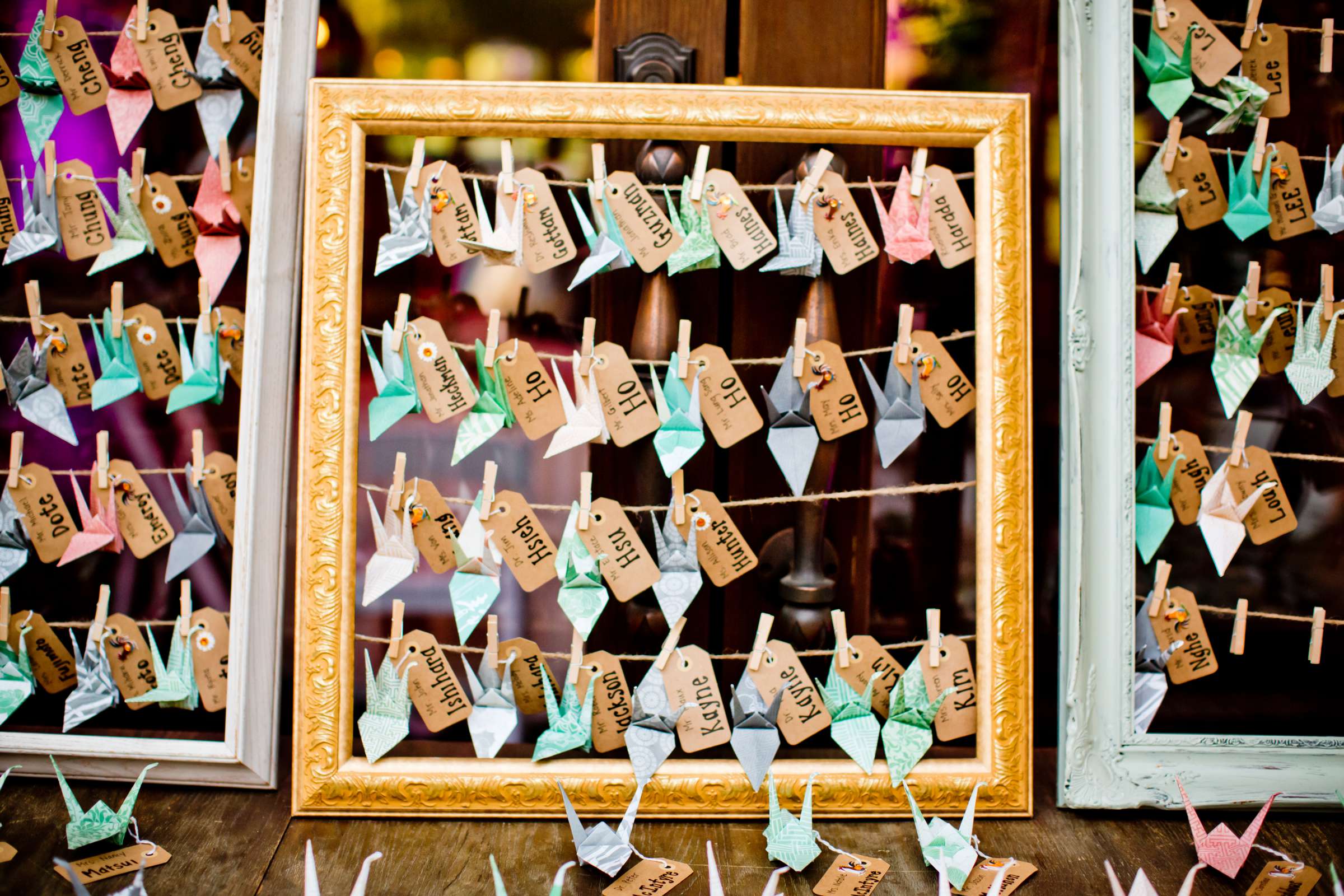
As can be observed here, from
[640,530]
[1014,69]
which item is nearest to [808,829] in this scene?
[640,530]

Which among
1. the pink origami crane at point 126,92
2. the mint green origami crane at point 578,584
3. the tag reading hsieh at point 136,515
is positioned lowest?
the mint green origami crane at point 578,584

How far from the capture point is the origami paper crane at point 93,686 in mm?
902

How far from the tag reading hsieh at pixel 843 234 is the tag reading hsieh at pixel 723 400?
5.8 inches

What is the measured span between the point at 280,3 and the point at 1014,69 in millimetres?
758

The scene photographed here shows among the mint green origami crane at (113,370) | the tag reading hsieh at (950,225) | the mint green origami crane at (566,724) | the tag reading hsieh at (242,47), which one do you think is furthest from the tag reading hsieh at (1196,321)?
the mint green origami crane at (113,370)

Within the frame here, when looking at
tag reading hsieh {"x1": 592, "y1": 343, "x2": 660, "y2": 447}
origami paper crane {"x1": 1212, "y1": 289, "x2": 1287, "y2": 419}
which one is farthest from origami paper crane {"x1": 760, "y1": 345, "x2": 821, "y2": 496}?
origami paper crane {"x1": 1212, "y1": 289, "x2": 1287, "y2": 419}

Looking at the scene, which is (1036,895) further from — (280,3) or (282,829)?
(280,3)

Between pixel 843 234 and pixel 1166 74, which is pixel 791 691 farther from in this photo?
pixel 1166 74

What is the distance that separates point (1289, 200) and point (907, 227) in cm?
41

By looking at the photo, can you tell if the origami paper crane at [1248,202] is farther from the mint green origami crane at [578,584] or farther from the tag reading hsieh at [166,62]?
the tag reading hsieh at [166,62]

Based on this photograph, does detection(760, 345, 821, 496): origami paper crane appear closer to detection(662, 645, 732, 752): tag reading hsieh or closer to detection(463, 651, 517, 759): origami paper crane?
detection(662, 645, 732, 752): tag reading hsieh

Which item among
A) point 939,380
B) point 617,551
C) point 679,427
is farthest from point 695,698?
point 939,380

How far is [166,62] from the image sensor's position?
2.98ft

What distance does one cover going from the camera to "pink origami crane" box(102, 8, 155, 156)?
2.98 feet
